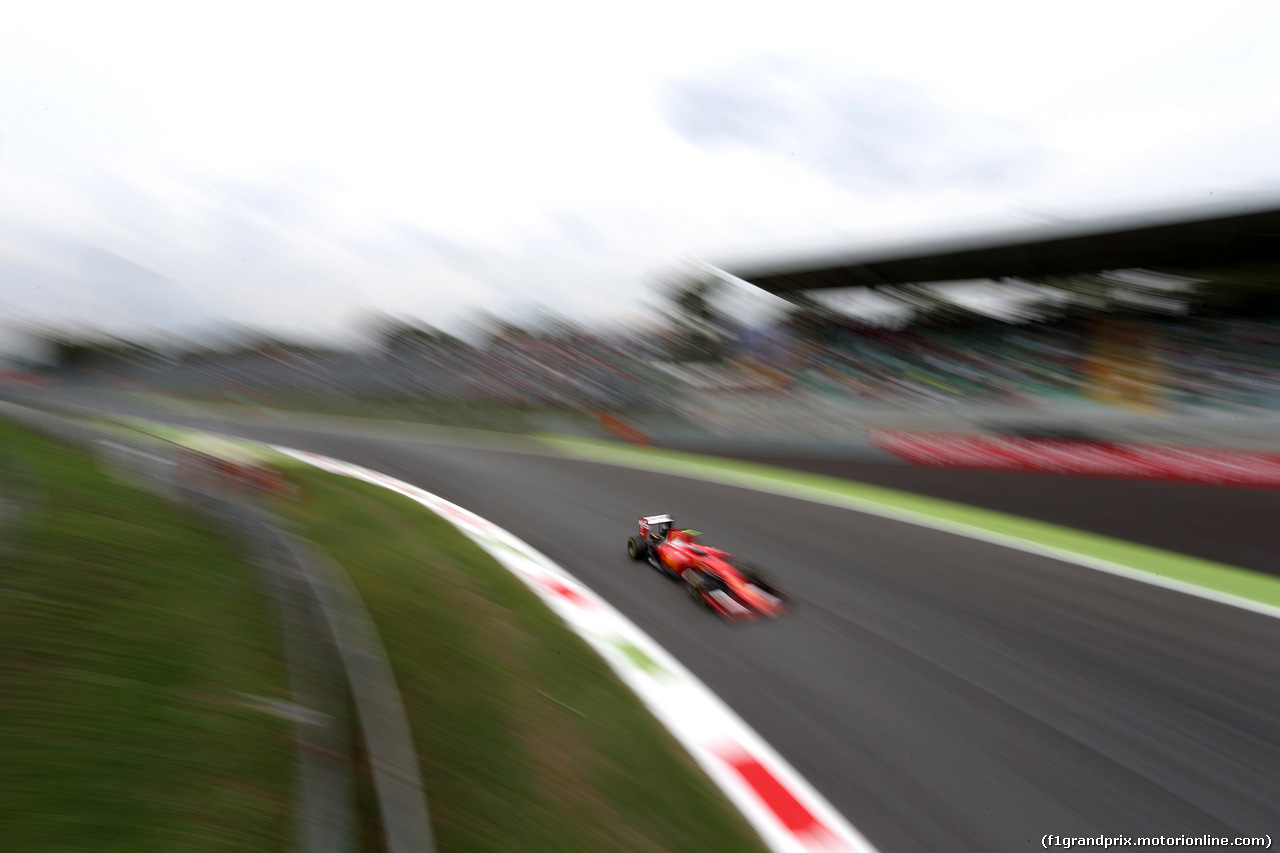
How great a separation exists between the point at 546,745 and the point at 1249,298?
19001 mm

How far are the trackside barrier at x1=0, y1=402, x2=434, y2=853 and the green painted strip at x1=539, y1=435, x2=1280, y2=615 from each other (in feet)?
20.3

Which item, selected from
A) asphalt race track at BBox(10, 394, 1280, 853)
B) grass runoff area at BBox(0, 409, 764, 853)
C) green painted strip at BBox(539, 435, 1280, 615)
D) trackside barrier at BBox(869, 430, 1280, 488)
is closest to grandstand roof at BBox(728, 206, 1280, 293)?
trackside barrier at BBox(869, 430, 1280, 488)

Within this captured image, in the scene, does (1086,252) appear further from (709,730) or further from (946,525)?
(709,730)

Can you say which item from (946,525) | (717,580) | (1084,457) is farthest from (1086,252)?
(717,580)

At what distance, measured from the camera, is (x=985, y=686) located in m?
3.85

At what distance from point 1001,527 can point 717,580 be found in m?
4.37

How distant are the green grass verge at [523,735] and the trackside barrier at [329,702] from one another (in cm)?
31

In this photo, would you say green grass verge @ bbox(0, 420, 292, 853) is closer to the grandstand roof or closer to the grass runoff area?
the grass runoff area

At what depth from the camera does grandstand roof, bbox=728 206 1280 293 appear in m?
13.6

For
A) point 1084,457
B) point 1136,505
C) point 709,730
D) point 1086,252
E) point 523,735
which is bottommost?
point 709,730

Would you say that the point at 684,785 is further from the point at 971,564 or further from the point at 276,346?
the point at 276,346

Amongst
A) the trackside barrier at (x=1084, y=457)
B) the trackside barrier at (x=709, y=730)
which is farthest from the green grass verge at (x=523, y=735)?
the trackside barrier at (x=1084, y=457)

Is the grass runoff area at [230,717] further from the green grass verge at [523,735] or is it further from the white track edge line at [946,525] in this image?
the white track edge line at [946,525]

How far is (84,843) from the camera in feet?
6.01
